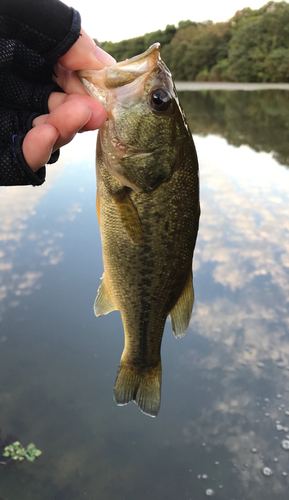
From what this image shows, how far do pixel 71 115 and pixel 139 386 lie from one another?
178 cm

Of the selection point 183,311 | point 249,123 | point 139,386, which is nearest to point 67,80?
point 183,311

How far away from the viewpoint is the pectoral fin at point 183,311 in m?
2.36

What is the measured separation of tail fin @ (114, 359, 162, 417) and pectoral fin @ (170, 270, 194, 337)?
0.39 meters

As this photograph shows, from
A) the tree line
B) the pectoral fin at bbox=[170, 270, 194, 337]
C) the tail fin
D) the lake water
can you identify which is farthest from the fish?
the tree line

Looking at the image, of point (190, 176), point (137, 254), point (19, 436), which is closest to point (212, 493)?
point (19, 436)

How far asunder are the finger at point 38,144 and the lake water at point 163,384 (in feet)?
11.2

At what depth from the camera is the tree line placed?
156 ft

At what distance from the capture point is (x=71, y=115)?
186 centimetres

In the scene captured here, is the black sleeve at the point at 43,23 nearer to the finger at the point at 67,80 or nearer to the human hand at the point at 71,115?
the human hand at the point at 71,115

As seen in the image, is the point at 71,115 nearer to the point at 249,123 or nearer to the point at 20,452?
the point at 20,452

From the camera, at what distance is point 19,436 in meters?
4.33

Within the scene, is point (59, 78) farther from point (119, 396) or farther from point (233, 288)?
point (233, 288)

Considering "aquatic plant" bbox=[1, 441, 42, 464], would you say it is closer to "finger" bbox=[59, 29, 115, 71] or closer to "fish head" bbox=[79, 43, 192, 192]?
"fish head" bbox=[79, 43, 192, 192]

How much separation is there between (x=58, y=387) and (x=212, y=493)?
2.25 meters
